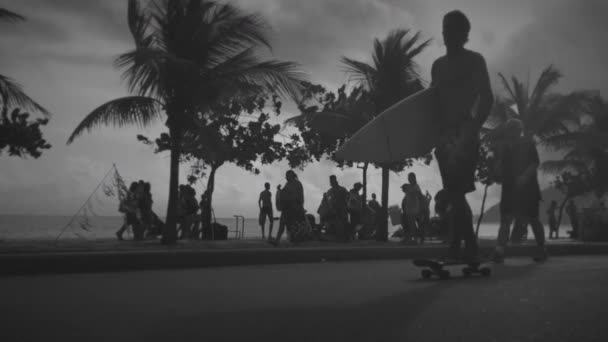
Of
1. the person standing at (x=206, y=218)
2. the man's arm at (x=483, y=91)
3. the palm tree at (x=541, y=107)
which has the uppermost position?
the palm tree at (x=541, y=107)

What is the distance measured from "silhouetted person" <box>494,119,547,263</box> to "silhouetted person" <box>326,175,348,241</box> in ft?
26.9

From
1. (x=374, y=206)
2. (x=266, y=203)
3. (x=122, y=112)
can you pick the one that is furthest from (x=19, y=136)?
(x=374, y=206)

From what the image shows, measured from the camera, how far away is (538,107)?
2750 centimetres

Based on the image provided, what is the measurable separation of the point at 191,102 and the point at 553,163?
2903cm

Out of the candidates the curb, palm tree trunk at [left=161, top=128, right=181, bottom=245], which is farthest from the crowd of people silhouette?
palm tree trunk at [left=161, top=128, right=181, bottom=245]

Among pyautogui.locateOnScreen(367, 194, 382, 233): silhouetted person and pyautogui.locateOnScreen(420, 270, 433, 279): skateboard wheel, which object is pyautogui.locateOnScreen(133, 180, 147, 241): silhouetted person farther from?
pyautogui.locateOnScreen(420, 270, 433, 279): skateboard wheel

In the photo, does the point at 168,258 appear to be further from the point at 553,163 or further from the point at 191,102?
the point at 553,163

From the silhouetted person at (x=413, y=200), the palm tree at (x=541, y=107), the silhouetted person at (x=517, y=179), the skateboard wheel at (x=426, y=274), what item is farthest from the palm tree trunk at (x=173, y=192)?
the palm tree at (x=541, y=107)

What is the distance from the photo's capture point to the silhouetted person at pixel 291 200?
12172mm

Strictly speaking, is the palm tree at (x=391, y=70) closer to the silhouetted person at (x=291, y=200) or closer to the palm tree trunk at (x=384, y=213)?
the palm tree trunk at (x=384, y=213)

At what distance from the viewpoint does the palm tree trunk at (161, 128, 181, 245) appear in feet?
39.2

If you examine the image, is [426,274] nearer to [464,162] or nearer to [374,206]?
[464,162]

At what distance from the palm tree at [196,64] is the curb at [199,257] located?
4899 mm

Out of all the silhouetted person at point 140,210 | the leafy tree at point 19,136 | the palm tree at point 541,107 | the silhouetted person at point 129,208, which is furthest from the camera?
the palm tree at point 541,107
